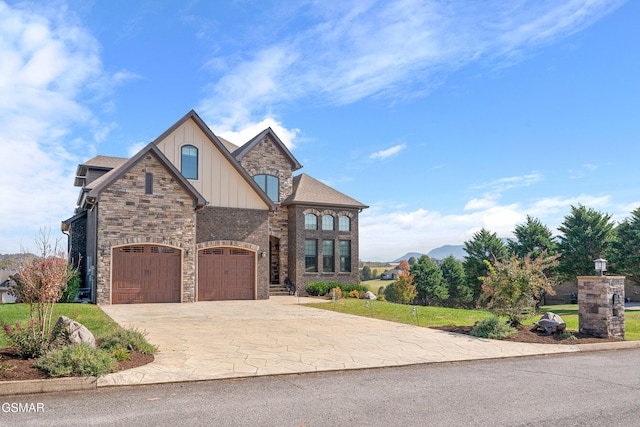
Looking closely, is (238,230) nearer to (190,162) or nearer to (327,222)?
(190,162)

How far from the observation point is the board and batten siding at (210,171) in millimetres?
23734

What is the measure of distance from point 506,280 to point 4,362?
1143 cm

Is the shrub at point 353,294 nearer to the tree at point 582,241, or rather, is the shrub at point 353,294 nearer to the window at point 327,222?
the window at point 327,222

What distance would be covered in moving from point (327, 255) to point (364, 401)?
23009 mm

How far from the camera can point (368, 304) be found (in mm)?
20109

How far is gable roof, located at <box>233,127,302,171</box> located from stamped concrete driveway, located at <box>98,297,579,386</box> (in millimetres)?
13322

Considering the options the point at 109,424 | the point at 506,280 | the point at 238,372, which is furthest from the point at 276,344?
the point at 506,280

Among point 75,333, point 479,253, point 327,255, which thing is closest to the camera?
point 75,333

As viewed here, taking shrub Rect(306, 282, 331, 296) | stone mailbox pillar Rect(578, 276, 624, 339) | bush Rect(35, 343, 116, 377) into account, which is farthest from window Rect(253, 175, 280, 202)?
bush Rect(35, 343, 116, 377)

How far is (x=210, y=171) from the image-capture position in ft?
79.2

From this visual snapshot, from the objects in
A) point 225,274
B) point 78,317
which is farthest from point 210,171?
point 78,317

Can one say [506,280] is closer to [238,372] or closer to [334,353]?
[334,353]

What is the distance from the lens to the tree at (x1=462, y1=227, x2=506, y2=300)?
43812 millimetres

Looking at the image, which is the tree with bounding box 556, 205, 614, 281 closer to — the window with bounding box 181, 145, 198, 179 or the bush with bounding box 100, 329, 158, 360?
the window with bounding box 181, 145, 198, 179
